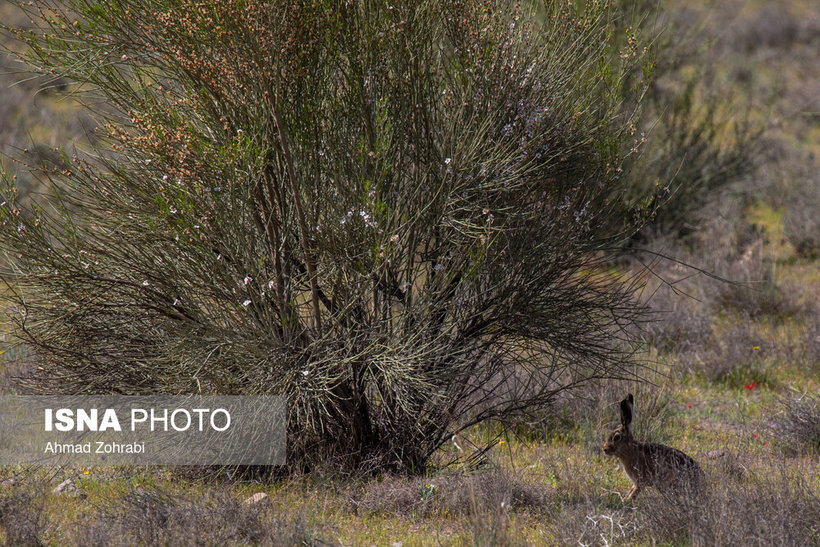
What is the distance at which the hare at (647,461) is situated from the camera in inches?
192

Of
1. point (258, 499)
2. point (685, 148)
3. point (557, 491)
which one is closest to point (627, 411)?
point (557, 491)

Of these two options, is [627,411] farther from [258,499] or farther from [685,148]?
[685,148]

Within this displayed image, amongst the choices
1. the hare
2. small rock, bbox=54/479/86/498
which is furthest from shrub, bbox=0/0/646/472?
small rock, bbox=54/479/86/498

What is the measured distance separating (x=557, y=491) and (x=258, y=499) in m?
1.85

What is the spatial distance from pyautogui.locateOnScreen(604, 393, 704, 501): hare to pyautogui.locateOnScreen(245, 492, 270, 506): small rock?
196 centimetres

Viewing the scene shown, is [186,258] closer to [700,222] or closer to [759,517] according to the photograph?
[759,517]

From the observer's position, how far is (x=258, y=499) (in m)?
4.86

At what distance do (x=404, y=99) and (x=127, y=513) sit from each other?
270 cm

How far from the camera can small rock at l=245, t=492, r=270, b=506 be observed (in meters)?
4.77

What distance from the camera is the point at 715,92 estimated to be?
42.9 ft

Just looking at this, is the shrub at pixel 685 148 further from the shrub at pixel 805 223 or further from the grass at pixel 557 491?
the grass at pixel 557 491

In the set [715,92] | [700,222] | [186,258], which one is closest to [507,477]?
[186,258]

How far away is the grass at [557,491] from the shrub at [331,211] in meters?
0.49

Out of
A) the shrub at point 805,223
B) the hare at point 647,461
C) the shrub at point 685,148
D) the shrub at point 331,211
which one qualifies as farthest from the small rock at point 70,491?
the shrub at point 805,223
